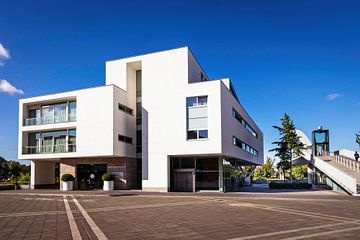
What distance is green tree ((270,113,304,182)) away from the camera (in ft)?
139

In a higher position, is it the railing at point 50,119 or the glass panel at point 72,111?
the glass panel at point 72,111

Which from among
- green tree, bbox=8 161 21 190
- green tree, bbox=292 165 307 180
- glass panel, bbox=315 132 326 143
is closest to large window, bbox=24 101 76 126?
green tree, bbox=8 161 21 190

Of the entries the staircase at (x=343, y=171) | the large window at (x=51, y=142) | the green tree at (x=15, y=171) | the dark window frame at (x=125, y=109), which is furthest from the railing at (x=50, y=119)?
the staircase at (x=343, y=171)

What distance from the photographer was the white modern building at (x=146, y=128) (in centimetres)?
2891

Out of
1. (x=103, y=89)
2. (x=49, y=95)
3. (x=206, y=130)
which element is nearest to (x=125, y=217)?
(x=206, y=130)

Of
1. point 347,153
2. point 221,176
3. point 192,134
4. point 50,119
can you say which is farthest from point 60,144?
point 347,153

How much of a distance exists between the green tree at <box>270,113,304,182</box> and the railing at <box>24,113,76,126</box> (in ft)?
90.2

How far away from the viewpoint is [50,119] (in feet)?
113

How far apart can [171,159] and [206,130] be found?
5.43 m

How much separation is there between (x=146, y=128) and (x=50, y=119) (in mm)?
11301

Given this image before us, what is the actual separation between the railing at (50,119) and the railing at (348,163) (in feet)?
94.8

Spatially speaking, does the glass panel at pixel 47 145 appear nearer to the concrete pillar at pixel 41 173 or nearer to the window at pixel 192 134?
the concrete pillar at pixel 41 173

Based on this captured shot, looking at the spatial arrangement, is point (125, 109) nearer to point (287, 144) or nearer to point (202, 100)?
point (202, 100)

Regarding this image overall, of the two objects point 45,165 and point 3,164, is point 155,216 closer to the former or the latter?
point 45,165
